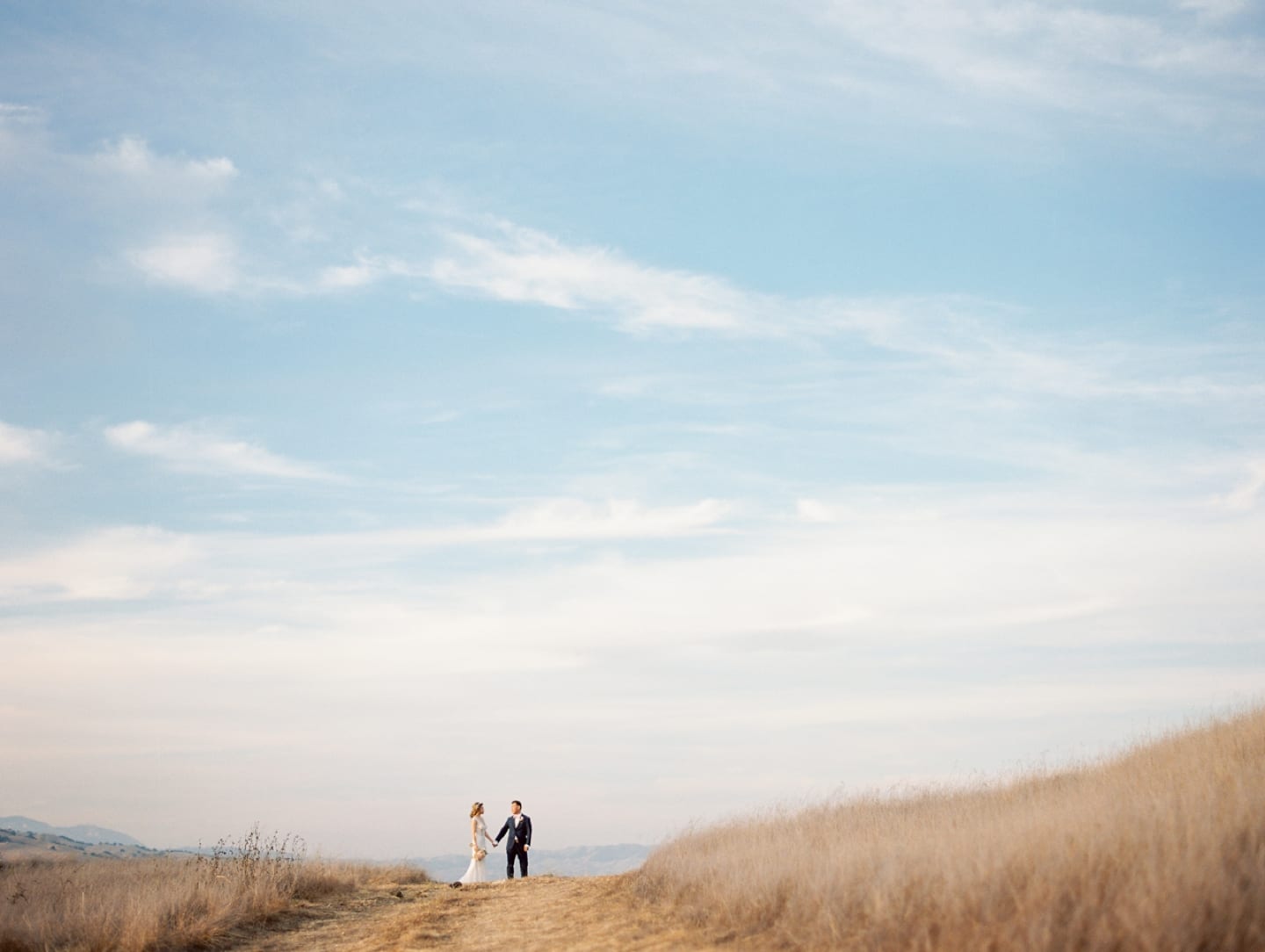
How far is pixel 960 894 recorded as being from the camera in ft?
30.6

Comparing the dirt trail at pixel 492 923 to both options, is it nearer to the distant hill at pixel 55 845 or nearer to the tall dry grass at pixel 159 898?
the tall dry grass at pixel 159 898

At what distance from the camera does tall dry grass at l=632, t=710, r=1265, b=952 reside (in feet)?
26.5

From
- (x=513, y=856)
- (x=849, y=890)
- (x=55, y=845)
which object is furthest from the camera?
(x=55, y=845)

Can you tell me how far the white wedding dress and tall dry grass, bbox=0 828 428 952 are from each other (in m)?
1.58

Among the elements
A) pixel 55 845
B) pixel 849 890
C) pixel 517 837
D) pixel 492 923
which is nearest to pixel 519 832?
pixel 517 837

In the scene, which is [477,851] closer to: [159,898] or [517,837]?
[517,837]

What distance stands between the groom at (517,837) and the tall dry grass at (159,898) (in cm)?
244

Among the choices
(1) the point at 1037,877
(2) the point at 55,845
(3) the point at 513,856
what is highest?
(1) the point at 1037,877

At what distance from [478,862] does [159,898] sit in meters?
11.4

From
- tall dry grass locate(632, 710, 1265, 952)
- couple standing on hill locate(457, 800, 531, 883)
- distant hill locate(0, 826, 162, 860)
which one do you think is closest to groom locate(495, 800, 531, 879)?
couple standing on hill locate(457, 800, 531, 883)

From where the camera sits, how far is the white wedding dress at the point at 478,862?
84.7 feet

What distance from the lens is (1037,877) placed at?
8984mm

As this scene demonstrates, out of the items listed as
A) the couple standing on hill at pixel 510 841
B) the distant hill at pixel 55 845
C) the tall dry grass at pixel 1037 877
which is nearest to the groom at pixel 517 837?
the couple standing on hill at pixel 510 841

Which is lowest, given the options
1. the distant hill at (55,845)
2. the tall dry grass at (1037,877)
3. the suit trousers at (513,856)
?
the distant hill at (55,845)
